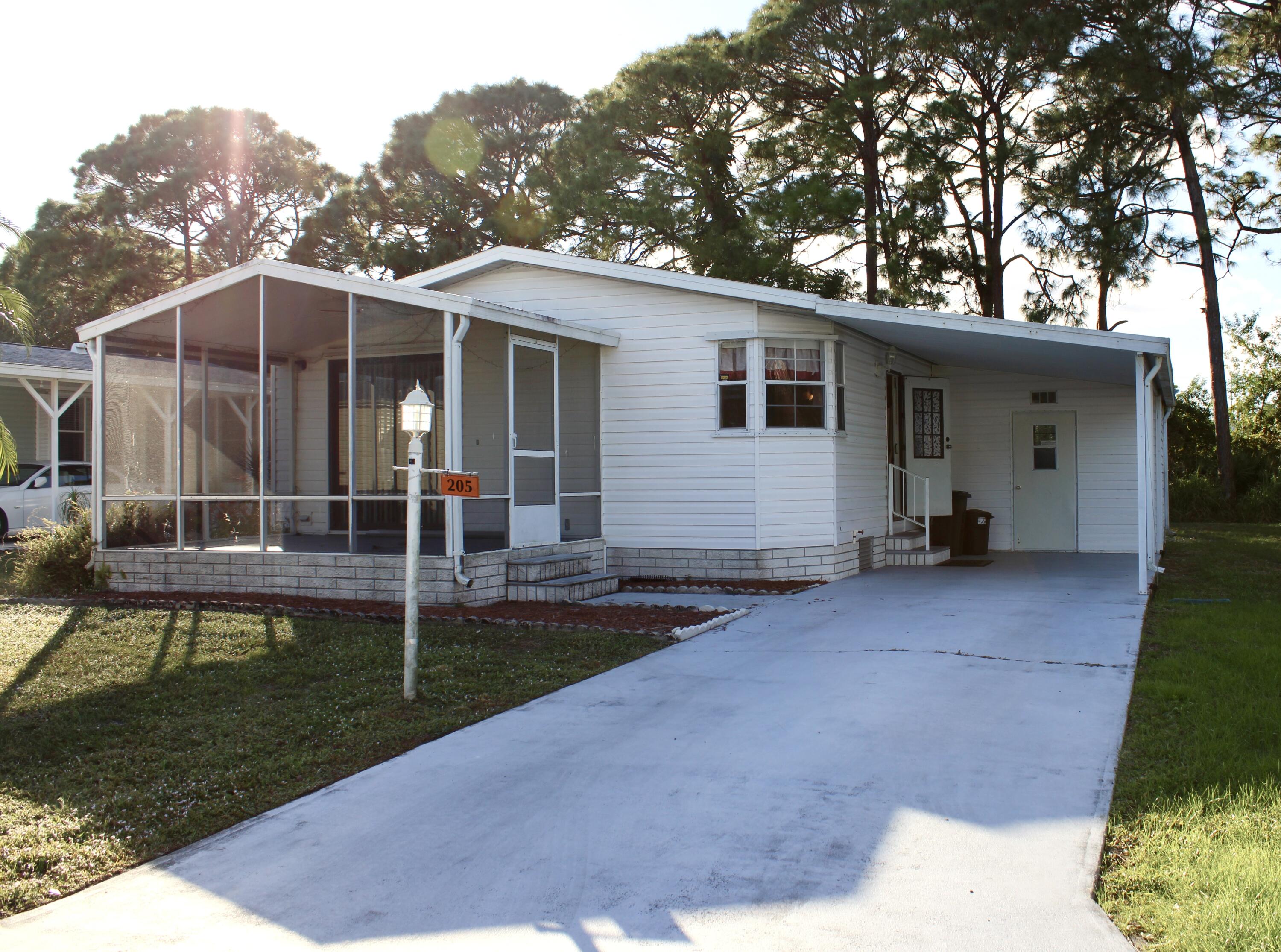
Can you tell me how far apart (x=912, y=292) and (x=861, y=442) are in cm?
919

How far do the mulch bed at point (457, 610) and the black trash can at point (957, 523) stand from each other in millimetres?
6215

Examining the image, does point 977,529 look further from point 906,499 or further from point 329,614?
point 329,614

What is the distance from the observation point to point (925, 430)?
1380 cm

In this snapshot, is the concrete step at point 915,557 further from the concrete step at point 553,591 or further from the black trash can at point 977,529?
the concrete step at point 553,591

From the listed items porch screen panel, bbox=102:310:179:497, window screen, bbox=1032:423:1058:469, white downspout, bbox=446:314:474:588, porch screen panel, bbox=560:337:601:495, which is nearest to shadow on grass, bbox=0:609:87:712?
porch screen panel, bbox=102:310:179:497

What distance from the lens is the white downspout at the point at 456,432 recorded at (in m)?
8.92

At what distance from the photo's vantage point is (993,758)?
4652mm

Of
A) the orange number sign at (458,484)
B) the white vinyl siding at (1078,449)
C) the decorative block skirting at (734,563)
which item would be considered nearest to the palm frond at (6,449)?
the orange number sign at (458,484)

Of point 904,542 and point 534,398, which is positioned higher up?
point 534,398

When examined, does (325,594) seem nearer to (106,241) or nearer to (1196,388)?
(106,241)

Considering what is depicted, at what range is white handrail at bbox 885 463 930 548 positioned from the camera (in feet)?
43.0

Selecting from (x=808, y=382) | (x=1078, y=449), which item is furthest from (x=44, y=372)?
(x=1078, y=449)

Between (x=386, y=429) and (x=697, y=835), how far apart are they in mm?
9139

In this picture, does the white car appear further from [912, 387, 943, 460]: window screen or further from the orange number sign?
[912, 387, 943, 460]: window screen
